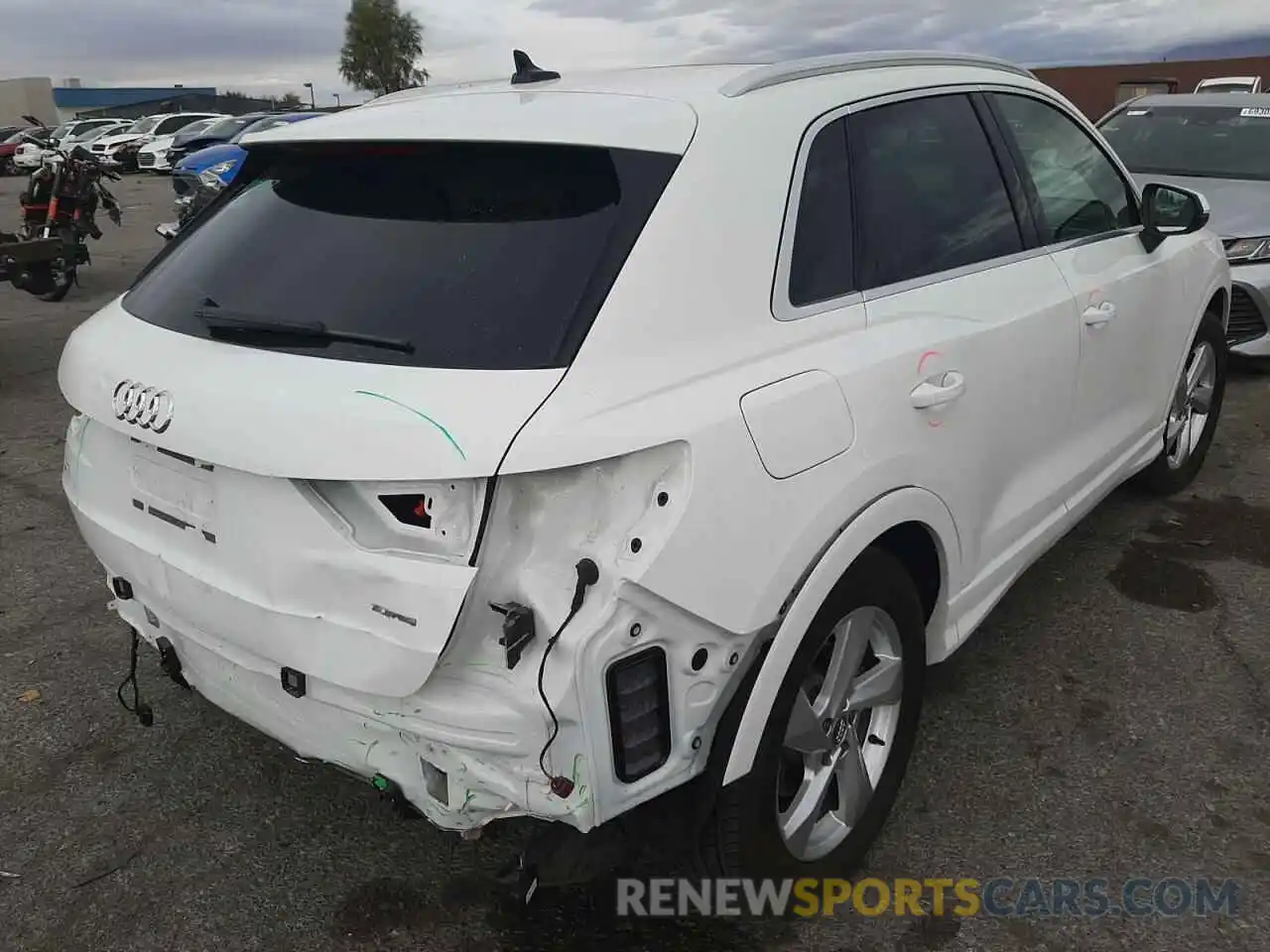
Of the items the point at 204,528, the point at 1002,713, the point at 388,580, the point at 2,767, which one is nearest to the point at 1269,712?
the point at 1002,713

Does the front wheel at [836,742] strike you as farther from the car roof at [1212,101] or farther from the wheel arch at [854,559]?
the car roof at [1212,101]

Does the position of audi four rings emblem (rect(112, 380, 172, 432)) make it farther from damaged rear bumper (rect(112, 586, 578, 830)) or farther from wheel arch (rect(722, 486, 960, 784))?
wheel arch (rect(722, 486, 960, 784))

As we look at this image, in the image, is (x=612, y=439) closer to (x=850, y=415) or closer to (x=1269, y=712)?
(x=850, y=415)

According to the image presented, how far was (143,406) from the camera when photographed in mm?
2105

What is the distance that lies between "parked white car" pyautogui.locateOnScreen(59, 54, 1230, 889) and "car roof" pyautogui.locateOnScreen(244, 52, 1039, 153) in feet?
0.05

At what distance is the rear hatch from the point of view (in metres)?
1.79

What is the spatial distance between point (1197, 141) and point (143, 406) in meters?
8.01

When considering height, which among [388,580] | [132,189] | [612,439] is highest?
[612,439]

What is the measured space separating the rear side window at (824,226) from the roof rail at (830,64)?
161 mm

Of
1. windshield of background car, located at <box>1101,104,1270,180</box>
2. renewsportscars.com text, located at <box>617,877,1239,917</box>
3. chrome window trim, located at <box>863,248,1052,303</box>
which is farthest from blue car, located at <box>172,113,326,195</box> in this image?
renewsportscars.com text, located at <box>617,877,1239,917</box>

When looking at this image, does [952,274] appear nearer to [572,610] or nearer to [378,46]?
[572,610]

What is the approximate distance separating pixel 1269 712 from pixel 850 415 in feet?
6.48

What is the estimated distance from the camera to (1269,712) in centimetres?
316

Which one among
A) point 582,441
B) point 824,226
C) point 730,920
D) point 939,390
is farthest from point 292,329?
point 730,920
